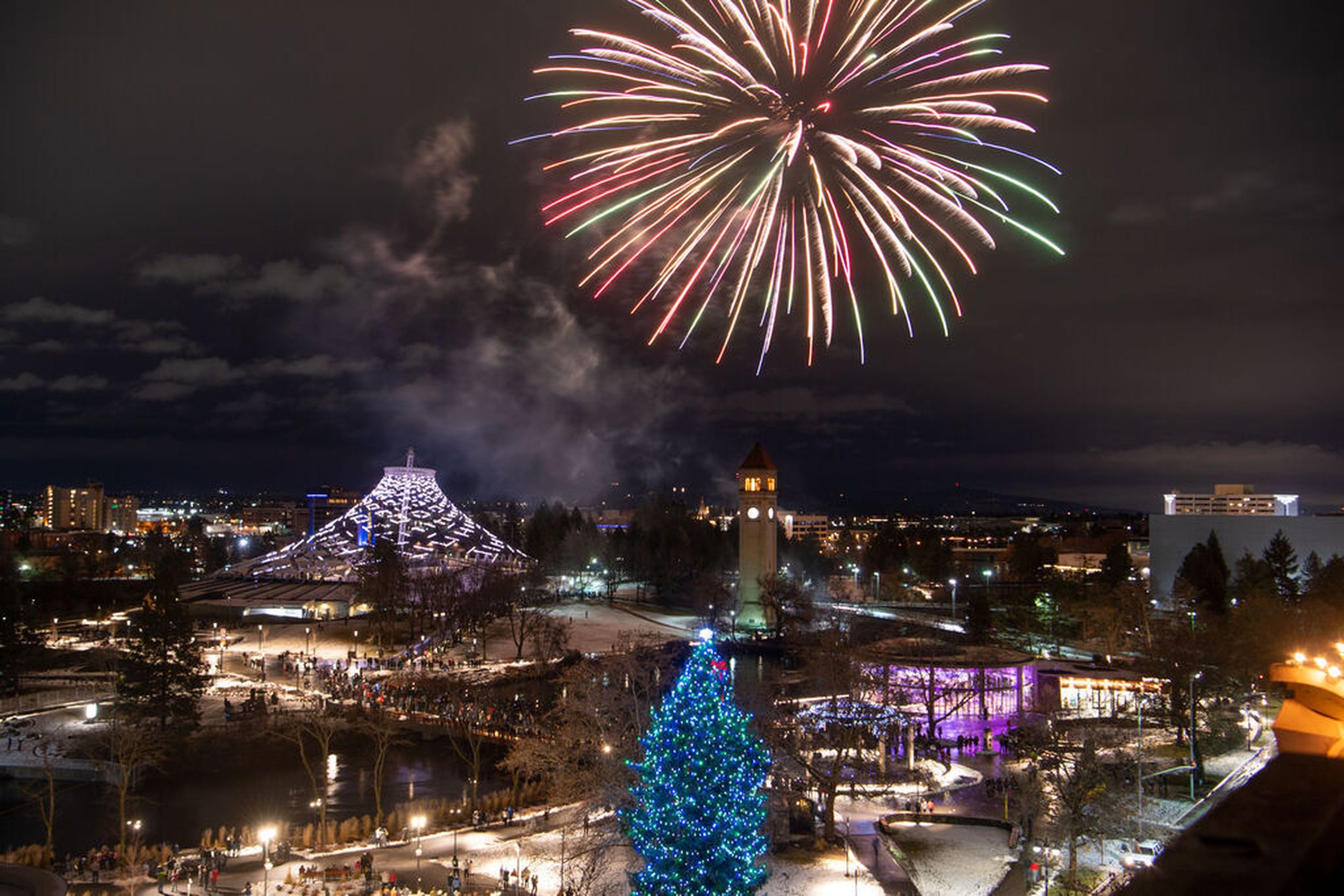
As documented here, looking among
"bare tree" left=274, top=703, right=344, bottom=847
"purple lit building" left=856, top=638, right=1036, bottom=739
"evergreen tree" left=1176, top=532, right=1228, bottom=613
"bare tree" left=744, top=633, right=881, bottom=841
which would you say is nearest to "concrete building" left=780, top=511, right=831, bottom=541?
"evergreen tree" left=1176, top=532, right=1228, bottom=613

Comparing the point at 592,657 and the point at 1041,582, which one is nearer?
the point at 592,657

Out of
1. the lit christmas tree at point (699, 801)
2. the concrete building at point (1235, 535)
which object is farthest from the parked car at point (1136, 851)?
the concrete building at point (1235, 535)

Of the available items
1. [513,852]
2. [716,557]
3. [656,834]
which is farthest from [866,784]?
[716,557]

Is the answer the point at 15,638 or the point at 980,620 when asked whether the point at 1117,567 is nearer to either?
the point at 980,620

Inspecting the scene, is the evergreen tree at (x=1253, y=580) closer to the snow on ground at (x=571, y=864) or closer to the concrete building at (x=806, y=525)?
the snow on ground at (x=571, y=864)

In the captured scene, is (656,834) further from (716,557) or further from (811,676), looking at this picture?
(716,557)

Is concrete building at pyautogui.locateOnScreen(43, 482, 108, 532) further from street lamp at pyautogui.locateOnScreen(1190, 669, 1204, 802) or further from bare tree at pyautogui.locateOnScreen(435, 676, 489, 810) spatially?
street lamp at pyautogui.locateOnScreen(1190, 669, 1204, 802)
